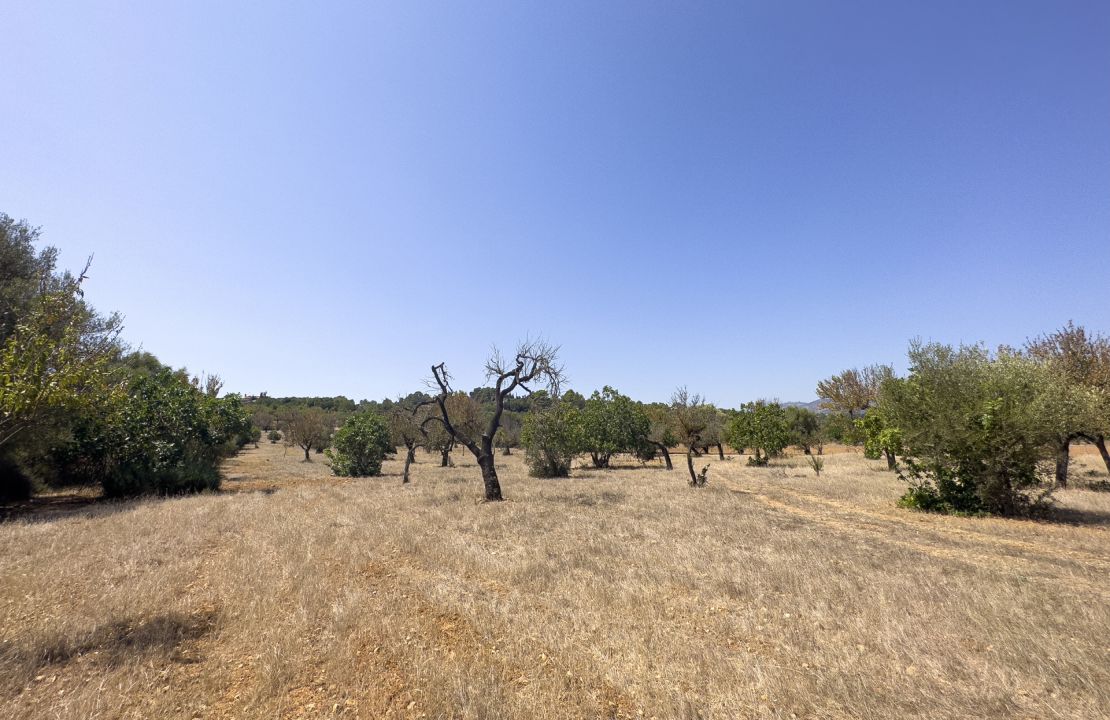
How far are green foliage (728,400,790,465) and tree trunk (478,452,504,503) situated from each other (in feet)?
101

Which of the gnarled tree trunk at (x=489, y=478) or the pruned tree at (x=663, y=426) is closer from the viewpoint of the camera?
the gnarled tree trunk at (x=489, y=478)

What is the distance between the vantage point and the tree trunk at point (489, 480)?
64.4 feet

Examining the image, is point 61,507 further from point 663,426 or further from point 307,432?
point 663,426

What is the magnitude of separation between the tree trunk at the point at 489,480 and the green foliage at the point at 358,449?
18.9 metres

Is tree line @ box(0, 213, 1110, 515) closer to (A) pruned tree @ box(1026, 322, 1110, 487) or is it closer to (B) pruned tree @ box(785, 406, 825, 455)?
(A) pruned tree @ box(1026, 322, 1110, 487)

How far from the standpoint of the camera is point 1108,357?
2227cm

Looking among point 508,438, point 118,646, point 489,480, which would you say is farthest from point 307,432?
point 118,646

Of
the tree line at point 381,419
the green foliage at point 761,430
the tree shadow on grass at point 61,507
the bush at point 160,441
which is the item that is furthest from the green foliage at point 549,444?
the tree shadow on grass at point 61,507

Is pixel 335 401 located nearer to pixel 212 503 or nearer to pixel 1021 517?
pixel 212 503

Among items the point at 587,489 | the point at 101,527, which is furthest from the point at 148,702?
Answer: the point at 587,489

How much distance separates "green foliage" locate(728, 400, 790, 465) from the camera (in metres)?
40.1

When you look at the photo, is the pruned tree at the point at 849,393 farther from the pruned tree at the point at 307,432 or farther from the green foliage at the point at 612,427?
the pruned tree at the point at 307,432

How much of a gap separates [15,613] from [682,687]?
36.4 ft

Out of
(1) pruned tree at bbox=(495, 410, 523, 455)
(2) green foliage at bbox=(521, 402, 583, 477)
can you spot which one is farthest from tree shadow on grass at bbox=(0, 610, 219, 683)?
(1) pruned tree at bbox=(495, 410, 523, 455)
